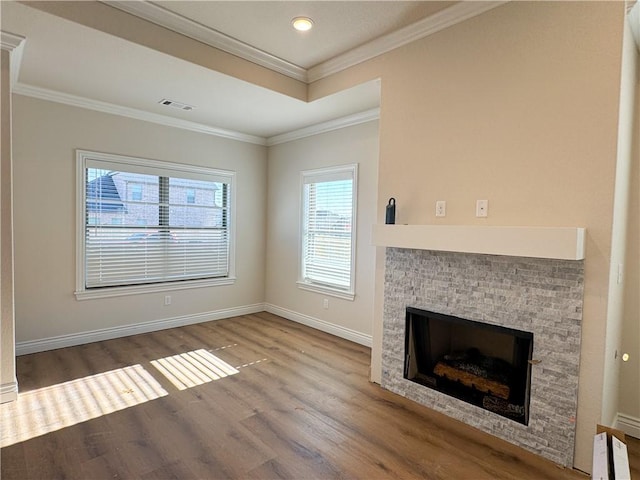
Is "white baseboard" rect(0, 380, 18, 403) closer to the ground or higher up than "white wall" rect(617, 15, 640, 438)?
closer to the ground

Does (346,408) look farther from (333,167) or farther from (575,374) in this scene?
(333,167)

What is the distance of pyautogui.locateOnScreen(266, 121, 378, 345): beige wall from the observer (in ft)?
13.6

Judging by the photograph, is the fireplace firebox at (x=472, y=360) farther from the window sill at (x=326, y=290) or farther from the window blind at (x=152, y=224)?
the window blind at (x=152, y=224)

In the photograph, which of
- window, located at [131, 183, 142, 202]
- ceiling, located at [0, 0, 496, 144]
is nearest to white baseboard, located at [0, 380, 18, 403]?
window, located at [131, 183, 142, 202]

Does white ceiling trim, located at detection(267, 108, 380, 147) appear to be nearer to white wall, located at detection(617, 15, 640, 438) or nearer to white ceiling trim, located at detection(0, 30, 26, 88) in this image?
white wall, located at detection(617, 15, 640, 438)

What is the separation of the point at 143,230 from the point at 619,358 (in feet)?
15.6

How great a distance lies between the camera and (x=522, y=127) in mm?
2281

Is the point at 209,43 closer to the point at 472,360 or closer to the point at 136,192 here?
the point at 136,192

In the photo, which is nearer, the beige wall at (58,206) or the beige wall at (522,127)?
the beige wall at (522,127)

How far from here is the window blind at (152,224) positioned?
4066 millimetres

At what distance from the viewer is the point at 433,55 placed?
8.93 feet

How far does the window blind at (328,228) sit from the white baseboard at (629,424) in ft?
8.51

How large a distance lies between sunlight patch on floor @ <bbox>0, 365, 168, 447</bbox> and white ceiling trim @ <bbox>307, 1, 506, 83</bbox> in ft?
10.5

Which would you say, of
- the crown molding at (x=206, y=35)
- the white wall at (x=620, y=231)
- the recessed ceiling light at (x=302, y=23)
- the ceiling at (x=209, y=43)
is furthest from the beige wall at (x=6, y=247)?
the white wall at (x=620, y=231)
